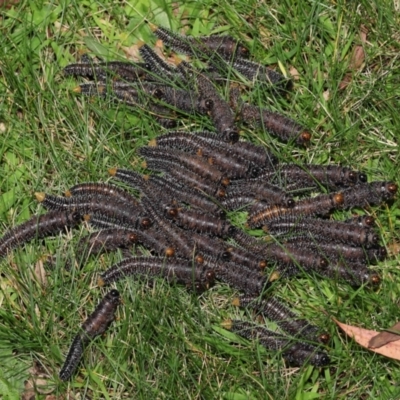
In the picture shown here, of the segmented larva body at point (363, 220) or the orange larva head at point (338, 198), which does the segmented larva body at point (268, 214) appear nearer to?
the orange larva head at point (338, 198)

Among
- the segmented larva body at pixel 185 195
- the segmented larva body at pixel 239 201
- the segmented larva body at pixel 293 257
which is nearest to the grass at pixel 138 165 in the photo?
the segmented larva body at pixel 293 257

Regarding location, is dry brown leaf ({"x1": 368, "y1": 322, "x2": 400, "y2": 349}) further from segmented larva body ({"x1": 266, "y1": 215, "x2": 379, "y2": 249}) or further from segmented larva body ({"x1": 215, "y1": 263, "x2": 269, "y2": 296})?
segmented larva body ({"x1": 215, "y1": 263, "x2": 269, "y2": 296})

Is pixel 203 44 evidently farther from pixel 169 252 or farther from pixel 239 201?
pixel 169 252

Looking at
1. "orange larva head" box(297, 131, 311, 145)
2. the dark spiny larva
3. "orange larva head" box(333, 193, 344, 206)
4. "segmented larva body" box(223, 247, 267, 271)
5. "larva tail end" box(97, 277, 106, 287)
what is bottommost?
the dark spiny larva

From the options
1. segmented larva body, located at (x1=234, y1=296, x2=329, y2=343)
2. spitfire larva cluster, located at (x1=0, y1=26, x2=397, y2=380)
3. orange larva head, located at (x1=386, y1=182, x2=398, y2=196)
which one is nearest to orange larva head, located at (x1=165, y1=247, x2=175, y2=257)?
spitfire larva cluster, located at (x1=0, y1=26, x2=397, y2=380)

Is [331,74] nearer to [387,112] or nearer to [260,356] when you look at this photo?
[387,112]

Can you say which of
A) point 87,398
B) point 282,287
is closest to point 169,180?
point 282,287
